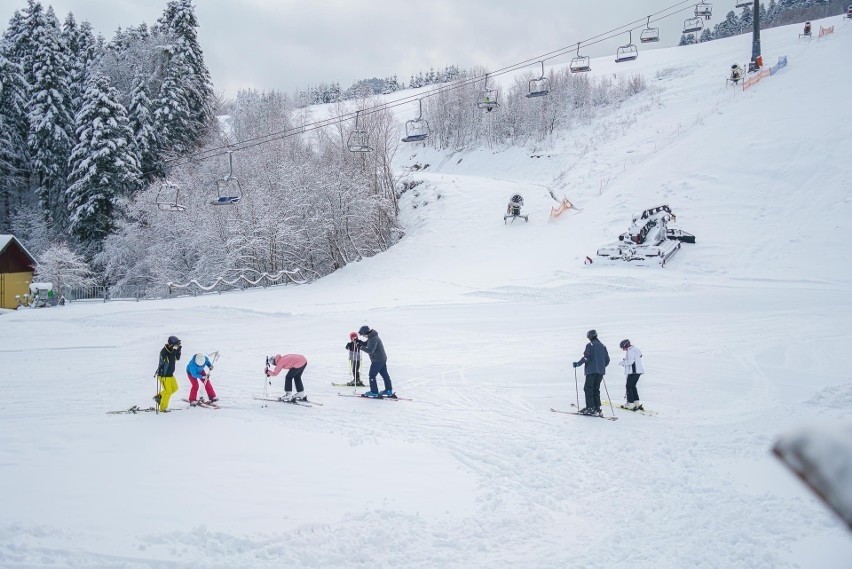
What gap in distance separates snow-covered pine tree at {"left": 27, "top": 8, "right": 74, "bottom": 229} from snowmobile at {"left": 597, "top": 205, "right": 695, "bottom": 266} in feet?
151

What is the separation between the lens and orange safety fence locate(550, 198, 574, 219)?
1522 inches

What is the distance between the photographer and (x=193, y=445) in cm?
991

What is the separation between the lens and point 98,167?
42.6 metres

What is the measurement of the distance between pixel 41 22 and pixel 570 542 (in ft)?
206

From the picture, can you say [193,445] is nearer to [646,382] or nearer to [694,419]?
[694,419]

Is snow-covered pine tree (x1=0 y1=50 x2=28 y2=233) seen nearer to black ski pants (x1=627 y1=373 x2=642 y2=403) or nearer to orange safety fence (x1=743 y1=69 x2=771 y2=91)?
black ski pants (x1=627 y1=373 x2=642 y2=403)

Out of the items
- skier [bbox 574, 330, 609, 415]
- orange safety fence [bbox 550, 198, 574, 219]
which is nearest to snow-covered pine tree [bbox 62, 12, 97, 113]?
orange safety fence [bbox 550, 198, 574, 219]

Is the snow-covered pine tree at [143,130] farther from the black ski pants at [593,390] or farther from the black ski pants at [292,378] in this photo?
the black ski pants at [593,390]

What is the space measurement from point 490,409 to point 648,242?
19.7 m

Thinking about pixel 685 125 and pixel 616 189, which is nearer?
pixel 616 189

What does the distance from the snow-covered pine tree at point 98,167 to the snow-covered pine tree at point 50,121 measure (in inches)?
205

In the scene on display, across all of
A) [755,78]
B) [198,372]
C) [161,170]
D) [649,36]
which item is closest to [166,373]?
[198,372]

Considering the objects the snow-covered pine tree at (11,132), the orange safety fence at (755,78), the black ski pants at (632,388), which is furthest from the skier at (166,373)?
the orange safety fence at (755,78)

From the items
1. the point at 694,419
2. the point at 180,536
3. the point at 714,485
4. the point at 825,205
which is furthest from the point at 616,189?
the point at 180,536
